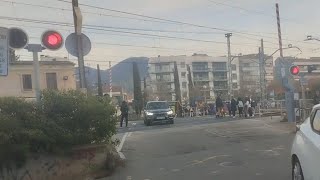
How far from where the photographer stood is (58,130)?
10070 mm

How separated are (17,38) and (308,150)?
566 centimetres

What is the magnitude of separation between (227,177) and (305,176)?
2958 mm

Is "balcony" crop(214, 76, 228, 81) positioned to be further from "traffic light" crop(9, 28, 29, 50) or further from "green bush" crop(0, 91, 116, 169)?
"traffic light" crop(9, 28, 29, 50)

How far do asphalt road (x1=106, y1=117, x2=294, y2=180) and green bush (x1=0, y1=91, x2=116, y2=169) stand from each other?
1147mm

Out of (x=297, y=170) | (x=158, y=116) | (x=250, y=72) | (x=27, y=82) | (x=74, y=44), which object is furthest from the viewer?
(x=250, y=72)

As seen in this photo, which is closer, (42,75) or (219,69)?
(42,75)

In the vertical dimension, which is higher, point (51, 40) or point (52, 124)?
point (51, 40)

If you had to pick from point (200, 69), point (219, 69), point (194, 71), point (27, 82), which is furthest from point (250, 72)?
point (27, 82)

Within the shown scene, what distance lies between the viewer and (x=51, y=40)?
1023 cm

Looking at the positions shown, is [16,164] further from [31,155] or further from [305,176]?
[305,176]

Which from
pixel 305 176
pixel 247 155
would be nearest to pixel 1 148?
pixel 305 176

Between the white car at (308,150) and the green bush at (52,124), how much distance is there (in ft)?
15.4

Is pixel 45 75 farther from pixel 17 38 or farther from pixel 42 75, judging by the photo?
pixel 17 38

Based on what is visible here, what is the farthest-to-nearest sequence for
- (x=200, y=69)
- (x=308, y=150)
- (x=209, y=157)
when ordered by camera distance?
(x=200, y=69) → (x=209, y=157) → (x=308, y=150)
